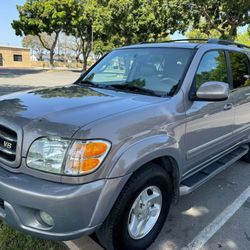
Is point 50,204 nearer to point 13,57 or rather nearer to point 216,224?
point 216,224

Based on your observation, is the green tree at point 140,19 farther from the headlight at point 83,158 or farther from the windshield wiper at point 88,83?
the headlight at point 83,158

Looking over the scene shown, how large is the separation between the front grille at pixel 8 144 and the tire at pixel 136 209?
2.87 ft

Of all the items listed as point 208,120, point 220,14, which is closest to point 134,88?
point 208,120

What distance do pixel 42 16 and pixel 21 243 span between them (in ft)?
104

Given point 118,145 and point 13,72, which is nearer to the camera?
point 118,145

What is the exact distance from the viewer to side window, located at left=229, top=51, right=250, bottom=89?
388 cm

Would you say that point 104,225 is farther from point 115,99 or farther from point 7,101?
point 7,101

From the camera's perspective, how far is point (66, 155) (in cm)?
205

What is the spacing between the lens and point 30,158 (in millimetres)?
2123

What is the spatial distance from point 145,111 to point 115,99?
1.22 ft

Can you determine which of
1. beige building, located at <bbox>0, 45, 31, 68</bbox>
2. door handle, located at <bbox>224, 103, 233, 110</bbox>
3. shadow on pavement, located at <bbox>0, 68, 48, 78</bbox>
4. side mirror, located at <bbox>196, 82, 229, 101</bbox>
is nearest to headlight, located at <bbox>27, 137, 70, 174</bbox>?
side mirror, located at <bbox>196, 82, 229, 101</bbox>

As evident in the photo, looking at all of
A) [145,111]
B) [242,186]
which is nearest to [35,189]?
[145,111]

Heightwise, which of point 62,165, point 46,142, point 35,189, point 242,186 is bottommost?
point 242,186

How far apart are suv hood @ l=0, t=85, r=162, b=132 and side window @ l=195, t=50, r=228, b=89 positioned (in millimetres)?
727
